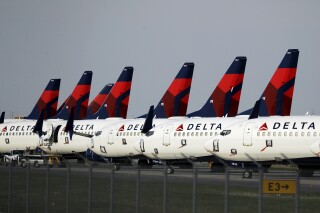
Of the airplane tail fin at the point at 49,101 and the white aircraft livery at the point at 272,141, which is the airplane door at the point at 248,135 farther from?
the airplane tail fin at the point at 49,101

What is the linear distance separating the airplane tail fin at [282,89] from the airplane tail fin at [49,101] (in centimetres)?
3855

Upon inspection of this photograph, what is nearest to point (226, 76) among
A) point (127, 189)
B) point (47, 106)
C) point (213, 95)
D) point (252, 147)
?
point (213, 95)

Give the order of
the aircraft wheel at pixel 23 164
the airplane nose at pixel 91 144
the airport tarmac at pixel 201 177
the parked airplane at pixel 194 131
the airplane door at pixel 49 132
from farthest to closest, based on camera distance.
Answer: the airplane door at pixel 49 132 → the aircraft wheel at pixel 23 164 → the airplane nose at pixel 91 144 → the parked airplane at pixel 194 131 → the airport tarmac at pixel 201 177

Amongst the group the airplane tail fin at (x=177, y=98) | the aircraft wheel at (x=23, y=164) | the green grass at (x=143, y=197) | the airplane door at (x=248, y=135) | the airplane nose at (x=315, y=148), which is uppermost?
the airplane tail fin at (x=177, y=98)

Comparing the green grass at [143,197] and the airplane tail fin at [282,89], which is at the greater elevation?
the airplane tail fin at [282,89]

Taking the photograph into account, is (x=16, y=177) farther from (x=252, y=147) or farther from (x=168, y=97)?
(x=168, y=97)

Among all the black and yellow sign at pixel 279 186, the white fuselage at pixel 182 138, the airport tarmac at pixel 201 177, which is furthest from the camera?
the white fuselage at pixel 182 138

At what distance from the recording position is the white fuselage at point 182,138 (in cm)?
7025

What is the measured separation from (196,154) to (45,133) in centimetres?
2311

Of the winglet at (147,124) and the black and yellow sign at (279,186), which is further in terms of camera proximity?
the winglet at (147,124)

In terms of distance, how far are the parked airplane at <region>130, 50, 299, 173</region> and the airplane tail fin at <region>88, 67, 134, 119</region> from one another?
16261mm

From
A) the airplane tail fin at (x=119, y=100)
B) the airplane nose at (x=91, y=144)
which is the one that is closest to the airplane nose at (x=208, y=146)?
the airplane nose at (x=91, y=144)

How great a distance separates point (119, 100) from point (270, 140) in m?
30.8

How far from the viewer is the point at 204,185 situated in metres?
28.7
